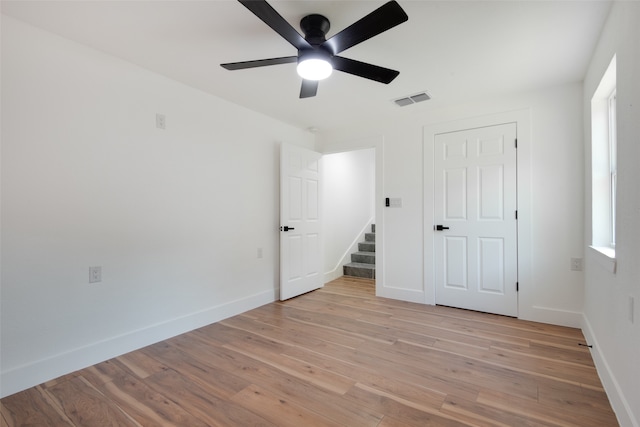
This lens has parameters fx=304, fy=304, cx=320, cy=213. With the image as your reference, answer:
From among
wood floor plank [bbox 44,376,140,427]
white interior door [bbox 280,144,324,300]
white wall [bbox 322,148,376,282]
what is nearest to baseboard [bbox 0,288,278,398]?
wood floor plank [bbox 44,376,140,427]

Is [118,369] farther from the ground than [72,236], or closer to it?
closer to it

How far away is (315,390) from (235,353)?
32.7 inches

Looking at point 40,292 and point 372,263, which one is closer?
point 40,292

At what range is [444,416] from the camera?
1.66m

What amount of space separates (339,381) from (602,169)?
265 cm

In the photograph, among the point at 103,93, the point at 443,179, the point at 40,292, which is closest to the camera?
the point at 40,292

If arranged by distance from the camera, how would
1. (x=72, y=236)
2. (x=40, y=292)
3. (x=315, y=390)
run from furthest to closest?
(x=72, y=236)
(x=40, y=292)
(x=315, y=390)

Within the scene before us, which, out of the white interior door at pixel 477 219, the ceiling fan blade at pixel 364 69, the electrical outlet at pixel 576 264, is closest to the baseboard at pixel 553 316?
the white interior door at pixel 477 219

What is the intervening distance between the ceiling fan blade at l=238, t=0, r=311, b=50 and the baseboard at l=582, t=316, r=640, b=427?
2512 mm

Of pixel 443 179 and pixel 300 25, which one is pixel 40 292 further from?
pixel 443 179

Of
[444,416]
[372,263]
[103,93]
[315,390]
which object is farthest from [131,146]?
[372,263]

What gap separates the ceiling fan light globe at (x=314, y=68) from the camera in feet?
6.45

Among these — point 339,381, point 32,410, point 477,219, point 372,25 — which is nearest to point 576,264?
point 477,219

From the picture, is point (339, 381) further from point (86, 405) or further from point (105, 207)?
point (105, 207)
